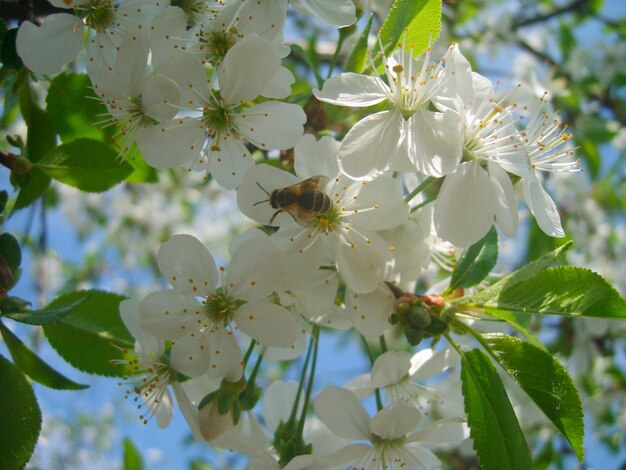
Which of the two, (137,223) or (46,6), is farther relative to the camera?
(137,223)

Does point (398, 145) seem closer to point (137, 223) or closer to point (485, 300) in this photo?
point (485, 300)

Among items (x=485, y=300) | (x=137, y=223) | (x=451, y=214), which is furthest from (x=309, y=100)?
(x=137, y=223)

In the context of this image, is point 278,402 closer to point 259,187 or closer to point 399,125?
point 259,187

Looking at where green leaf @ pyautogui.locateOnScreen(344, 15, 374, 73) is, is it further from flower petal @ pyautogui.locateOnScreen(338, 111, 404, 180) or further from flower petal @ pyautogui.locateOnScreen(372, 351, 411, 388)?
flower petal @ pyautogui.locateOnScreen(372, 351, 411, 388)

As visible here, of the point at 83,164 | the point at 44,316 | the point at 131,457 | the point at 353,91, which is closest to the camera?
the point at 44,316

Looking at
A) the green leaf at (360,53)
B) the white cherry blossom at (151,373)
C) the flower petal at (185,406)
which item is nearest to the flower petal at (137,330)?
the white cherry blossom at (151,373)

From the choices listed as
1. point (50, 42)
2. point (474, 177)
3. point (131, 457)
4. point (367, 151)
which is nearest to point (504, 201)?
point (474, 177)

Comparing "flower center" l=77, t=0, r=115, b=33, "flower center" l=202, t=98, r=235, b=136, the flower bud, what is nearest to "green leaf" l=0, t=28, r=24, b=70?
"flower center" l=77, t=0, r=115, b=33

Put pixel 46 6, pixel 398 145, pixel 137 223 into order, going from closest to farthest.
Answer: pixel 398 145 < pixel 46 6 < pixel 137 223
